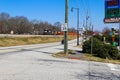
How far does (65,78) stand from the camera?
41.0 ft

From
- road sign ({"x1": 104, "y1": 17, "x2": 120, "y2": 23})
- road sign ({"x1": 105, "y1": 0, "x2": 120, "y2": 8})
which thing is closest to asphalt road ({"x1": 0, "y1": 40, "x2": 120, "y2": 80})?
road sign ({"x1": 104, "y1": 17, "x2": 120, "y2": 23})

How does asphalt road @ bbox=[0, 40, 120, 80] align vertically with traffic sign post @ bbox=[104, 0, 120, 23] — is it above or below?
below

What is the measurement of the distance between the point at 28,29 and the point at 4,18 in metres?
15.4

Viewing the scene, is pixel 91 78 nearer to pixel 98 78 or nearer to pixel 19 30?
pixel 98 78

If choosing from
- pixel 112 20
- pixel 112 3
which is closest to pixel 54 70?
pixel 112 20

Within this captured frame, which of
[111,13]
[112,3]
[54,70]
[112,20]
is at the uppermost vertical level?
[112,3]

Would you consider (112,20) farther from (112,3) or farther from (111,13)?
(112,3)

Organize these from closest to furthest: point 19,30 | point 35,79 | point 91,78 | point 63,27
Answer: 1. point 35,79
2. point 91,78
3. point 63,27
4. point 19,30

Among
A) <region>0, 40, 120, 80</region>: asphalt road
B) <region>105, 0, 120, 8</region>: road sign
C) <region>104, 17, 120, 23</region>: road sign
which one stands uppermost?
<region>105, 0, 120, 8</region>: road sign

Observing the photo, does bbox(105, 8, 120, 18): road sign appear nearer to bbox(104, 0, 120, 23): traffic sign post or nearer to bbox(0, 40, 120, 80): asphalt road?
bbox(104, 0, 120, 23): traffic sign post

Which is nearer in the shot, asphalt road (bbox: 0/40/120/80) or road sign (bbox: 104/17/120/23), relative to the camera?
asphalt road (bbox: 0/40/120/80)

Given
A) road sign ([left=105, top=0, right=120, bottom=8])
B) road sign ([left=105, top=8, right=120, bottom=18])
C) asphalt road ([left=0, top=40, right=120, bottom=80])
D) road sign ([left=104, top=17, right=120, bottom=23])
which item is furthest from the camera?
road sign ([left=104, top=17, right=120, bottom=23])

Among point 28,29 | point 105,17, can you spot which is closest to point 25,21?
point 28,29

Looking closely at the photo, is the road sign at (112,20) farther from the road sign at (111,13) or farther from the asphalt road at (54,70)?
the asphalt road at (54,70)
